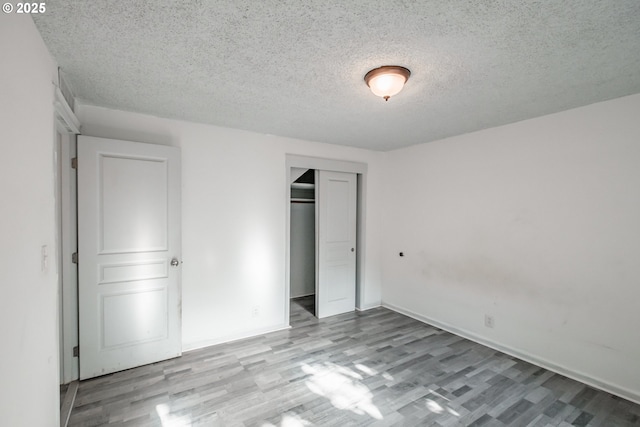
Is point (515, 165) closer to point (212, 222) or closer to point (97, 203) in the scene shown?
point (212, 222)

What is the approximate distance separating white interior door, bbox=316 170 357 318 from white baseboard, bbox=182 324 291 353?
712mm

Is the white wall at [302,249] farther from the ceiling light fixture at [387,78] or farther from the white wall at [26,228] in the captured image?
the white wall at [26,228]

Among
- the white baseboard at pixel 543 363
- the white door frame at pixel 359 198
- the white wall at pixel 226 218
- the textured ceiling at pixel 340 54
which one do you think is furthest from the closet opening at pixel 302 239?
the textured ceiling at pixel 340 54

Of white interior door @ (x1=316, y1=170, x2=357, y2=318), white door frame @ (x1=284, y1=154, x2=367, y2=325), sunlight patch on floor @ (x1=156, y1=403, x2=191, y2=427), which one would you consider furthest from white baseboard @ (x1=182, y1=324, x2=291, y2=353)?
sunlight patch on floor @ (x1=156, y1=403, x2=191, y2=427)

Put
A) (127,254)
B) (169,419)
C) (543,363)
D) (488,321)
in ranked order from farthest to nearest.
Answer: (488,321) → (543,363) → (127,254) → (169,419)

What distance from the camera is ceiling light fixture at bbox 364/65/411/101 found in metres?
1.91

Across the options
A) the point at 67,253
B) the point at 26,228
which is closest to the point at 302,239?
the point at 67,253

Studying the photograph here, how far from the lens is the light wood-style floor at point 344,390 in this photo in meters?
2.12

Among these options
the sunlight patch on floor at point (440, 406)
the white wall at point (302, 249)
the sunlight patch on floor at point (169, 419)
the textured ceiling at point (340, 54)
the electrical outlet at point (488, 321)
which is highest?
the textured ceiling at point (340, 54)

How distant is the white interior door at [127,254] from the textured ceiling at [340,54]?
54cm

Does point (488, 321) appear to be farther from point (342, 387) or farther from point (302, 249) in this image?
point (302, 249)

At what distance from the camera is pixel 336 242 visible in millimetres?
4281

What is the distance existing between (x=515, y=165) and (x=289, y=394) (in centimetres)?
312

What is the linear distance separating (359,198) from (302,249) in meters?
1.39
